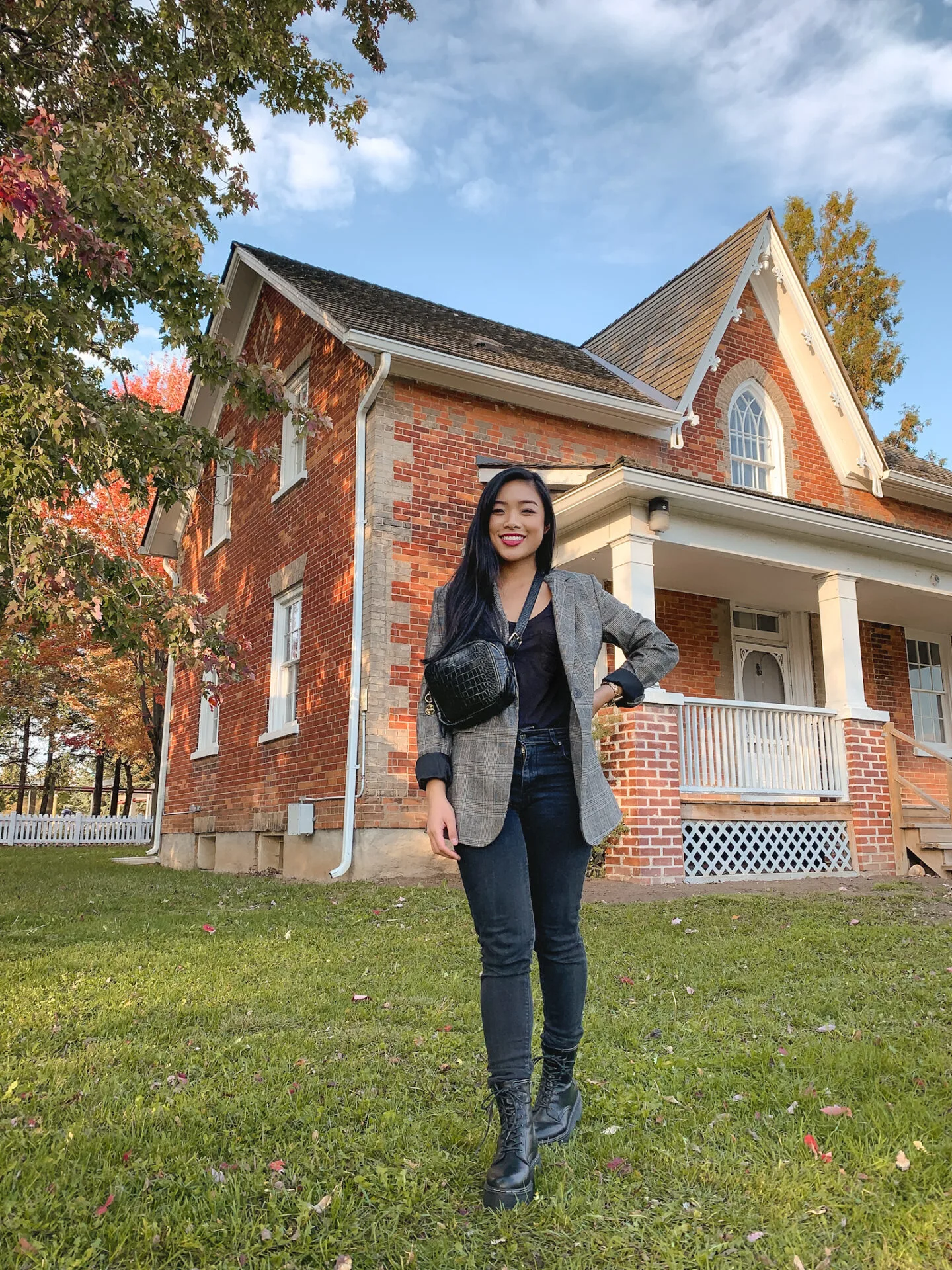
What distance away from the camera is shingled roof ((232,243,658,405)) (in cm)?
1044

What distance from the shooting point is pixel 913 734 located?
547 inches

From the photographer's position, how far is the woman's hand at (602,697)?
2.70 metres

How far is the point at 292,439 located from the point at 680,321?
5.54 metres

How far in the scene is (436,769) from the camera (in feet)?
8.46

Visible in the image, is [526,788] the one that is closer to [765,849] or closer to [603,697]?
[603,697]

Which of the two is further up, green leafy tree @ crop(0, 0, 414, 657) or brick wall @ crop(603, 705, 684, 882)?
green leafy tree @ crop(0, 0, 414, 657)

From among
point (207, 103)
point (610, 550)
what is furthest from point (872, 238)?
point (207, 103)

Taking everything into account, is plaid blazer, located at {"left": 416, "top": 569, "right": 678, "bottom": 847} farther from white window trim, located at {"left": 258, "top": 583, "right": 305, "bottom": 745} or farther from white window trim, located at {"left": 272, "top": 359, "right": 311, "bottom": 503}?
white window trim, located at {"left": 272, "top": 359, "right": 311, "bottom": 503}

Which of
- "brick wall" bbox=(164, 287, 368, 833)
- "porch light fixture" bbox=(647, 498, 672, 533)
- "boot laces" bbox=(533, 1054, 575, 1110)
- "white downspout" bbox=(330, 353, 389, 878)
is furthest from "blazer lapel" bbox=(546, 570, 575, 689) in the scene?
"brick wall" bbox=(164, 287, 368, 833)

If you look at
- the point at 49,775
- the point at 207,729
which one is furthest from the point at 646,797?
the point at 49,775

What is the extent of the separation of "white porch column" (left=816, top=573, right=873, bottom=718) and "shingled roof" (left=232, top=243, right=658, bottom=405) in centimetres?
322

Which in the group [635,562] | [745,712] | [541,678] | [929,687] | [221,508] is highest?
[221,508]

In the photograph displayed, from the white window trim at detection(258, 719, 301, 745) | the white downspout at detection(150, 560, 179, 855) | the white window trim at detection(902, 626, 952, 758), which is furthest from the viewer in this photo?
the white downspout at detection(150, 560, 179, 855)

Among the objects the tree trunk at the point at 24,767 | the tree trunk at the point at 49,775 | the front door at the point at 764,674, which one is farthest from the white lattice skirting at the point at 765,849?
the tree trunk at the point at 49,775
